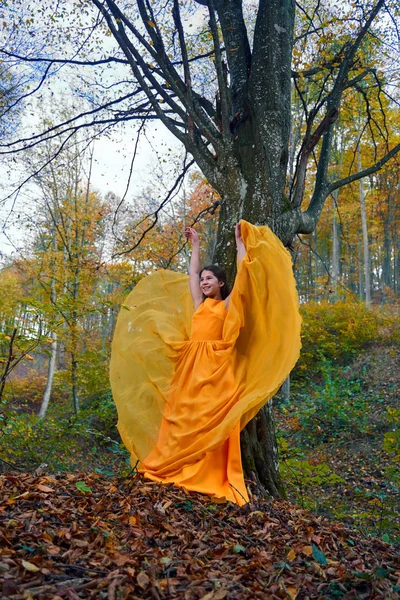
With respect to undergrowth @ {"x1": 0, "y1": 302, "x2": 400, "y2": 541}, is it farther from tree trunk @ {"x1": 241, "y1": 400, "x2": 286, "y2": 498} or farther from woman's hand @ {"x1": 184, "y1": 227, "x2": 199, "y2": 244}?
woman's hand @ {"x1": 184, "y1": 227, "x2": 199, "y2": 244}

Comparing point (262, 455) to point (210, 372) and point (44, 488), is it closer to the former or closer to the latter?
point (210, 372)

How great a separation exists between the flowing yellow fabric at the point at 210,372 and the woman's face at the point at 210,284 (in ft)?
0.46

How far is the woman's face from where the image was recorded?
13.5ft

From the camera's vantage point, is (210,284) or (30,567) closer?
(30,567)

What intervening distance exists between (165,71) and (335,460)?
6165 mm

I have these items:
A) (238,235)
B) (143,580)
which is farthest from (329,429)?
(143,580)

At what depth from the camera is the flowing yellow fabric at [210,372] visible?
3.49 m

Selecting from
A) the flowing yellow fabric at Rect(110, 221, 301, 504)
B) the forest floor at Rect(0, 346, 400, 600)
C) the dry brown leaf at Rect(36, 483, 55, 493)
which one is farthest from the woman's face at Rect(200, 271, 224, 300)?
the dry brown leaf at Rect(36, 483, 55, 493)

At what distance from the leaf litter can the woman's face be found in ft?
5.73

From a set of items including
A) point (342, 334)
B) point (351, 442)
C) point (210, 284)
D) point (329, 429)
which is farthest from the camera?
point (342, 334)

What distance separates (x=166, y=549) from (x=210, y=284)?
7.83 feet

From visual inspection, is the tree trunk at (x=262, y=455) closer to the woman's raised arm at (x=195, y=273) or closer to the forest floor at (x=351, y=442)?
the forest floor at (x=351, y=442)

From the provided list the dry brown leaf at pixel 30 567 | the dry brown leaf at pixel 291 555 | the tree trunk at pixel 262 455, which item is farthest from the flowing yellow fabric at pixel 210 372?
the dry brown leaf at pixel 30 567

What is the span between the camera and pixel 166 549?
2211 millimetres
